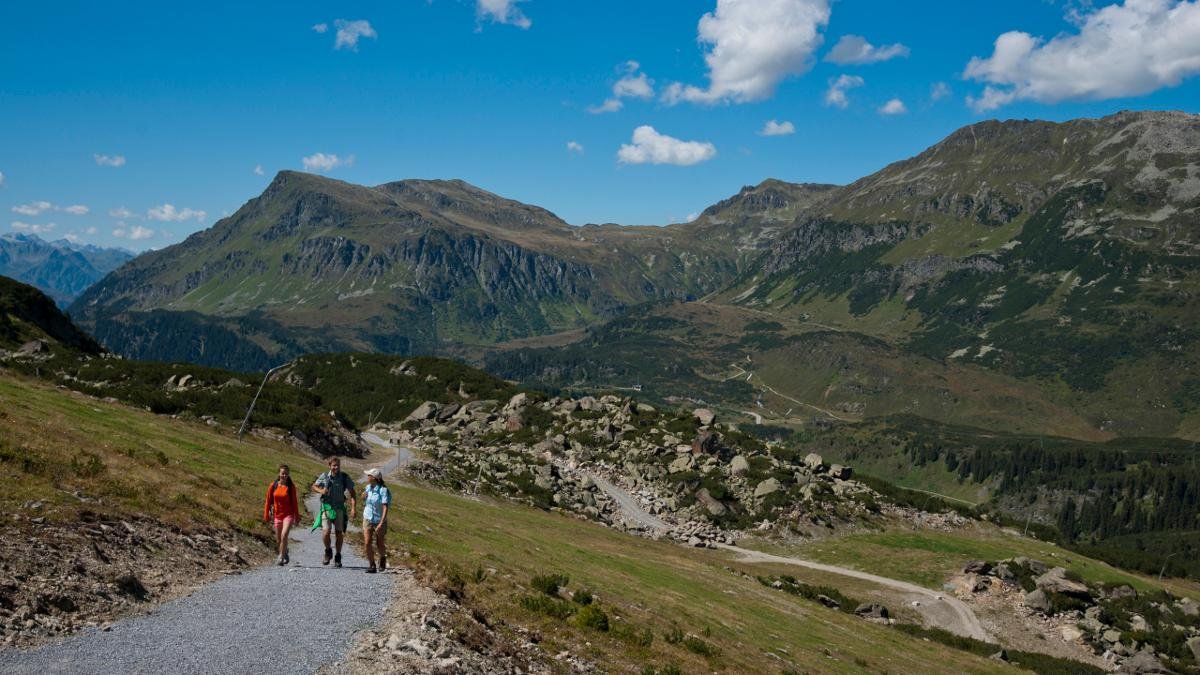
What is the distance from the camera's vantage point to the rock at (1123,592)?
76.4m

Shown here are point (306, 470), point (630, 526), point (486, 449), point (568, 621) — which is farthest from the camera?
point (486, 449)

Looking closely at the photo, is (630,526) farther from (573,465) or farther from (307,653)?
(307,653)

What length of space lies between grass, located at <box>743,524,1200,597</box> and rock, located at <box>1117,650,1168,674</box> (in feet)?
57.6

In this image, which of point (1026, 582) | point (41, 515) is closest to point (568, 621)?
point (41, 515)

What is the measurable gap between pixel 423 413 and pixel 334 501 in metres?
95.8

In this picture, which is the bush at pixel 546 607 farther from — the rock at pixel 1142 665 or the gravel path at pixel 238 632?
the rock at pixel 1142 665

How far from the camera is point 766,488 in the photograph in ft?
322

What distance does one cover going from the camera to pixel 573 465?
339ft

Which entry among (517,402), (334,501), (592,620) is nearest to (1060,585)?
(592,620)

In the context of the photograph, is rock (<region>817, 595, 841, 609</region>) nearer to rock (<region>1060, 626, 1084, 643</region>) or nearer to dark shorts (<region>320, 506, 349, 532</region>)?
rock (<region>1060, 626, 1084, 643</region>)

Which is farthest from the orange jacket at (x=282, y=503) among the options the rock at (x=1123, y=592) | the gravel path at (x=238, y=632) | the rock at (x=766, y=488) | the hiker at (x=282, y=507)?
the rock at (x=1123, y=592)

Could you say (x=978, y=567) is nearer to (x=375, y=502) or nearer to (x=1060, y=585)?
(x=1060, y=585)

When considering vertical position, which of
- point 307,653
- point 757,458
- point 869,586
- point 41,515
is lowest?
point 869,586

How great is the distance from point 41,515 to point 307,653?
9.79 metres
